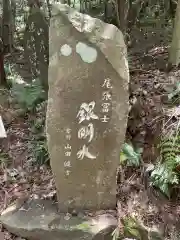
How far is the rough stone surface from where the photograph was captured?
3.02 m

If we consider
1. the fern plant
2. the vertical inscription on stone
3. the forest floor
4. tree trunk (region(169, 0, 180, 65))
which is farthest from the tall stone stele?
tree trunk (region(169, 0, 180, 65))

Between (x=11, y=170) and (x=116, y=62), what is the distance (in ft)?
5.99

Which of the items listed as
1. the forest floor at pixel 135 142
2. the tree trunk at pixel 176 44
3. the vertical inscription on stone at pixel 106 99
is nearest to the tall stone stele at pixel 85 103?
the vertical inscription on stone at pixel 106 99

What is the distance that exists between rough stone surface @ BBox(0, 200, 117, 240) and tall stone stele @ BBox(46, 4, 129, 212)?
0.19m

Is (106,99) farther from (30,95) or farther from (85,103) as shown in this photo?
(30,95)

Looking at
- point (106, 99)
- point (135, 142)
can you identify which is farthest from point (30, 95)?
point (106, 99)

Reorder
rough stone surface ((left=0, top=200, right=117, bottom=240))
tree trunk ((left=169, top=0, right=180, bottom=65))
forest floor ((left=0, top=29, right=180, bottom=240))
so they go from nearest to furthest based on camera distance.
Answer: rough stone surface ((left=0, top=200, right=117, bottom=240)) < forest floor ((left=0, top=29, right=180, bottom=240)) < tree trunk ((left=169, top=0, right=180, bottom=65))

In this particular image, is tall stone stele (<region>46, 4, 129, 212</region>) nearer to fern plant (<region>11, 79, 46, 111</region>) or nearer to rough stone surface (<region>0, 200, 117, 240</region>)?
rough stone surface (<region>0, 200, 117, 240</region>)

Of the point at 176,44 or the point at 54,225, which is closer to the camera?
the point at 54,225

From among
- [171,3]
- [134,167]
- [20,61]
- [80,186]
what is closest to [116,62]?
[80,186]

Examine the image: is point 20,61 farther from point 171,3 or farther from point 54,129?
point 54,129

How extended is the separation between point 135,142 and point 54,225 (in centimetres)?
120

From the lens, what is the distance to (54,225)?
3061 mm

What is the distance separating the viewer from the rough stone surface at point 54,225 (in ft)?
9.89
